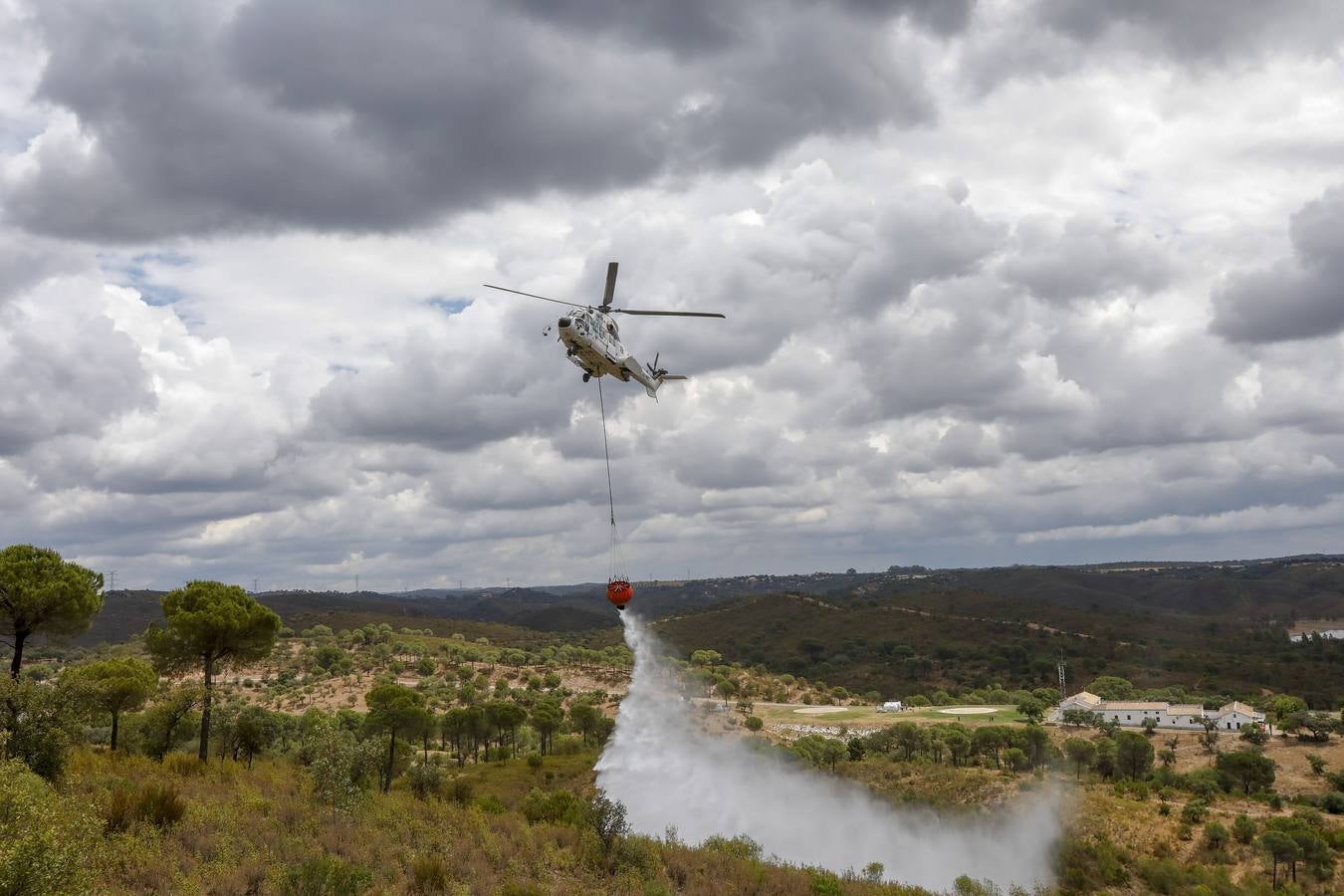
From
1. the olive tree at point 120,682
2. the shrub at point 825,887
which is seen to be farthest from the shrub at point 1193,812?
the olive tree at point 120,682

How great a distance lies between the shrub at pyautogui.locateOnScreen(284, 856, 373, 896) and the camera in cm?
2042

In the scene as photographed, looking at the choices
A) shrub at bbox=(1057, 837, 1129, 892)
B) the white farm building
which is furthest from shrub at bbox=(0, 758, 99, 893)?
the white farm building

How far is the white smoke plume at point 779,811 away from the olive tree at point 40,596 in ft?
97.5

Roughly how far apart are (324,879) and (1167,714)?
125m

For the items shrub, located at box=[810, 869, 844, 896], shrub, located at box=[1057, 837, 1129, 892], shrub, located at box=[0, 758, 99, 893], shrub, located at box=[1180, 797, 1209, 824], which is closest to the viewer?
shrub, located at box=[0, 758, 99, 893]

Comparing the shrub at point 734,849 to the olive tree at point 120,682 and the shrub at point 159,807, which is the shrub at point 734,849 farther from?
the olive tree at point 120,682

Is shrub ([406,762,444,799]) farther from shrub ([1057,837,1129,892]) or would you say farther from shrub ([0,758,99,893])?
shrub ([1057,837,1129,892])

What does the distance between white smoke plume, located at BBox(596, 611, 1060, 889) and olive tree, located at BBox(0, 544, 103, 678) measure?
97.5 ft

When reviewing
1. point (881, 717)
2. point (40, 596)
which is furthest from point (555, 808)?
point (881, 717)

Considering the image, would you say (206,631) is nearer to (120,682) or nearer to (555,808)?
(120,682)

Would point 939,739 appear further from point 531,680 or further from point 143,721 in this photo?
point 143,721

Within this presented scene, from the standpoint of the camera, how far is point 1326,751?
306ft

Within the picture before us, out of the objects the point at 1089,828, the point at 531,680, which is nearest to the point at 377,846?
the point at 1089,828

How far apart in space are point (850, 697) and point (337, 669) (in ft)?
278
